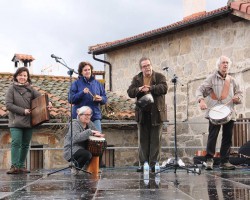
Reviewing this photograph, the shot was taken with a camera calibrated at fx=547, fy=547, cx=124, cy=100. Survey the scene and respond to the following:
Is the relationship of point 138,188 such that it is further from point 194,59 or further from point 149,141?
point 194,59

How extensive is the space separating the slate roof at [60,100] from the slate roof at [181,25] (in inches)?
54.2

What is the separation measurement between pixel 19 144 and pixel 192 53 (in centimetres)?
652

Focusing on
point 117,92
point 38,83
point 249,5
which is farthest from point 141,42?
point 249,5

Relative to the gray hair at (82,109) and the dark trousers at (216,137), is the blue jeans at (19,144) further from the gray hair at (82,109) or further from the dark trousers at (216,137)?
the dark trousers at (216,137)

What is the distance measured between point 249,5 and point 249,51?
1.02m

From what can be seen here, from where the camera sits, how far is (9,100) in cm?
761

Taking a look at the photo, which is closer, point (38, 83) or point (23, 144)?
→ point (23, 144)

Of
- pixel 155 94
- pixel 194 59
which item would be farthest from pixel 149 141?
pixel 194 59

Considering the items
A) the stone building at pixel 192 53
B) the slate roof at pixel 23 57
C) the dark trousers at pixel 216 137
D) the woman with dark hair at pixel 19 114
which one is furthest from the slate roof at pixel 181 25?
the slate roof at pixel 23 57

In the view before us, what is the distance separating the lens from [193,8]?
46.5 ft

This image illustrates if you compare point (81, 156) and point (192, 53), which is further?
point (192, 53)

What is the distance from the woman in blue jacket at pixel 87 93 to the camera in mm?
7395

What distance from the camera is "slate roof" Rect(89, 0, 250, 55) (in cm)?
1100

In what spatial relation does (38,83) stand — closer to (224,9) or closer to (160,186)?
(224,9)
